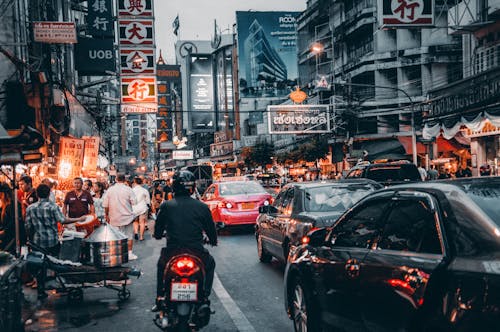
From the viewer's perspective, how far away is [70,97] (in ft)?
87.8

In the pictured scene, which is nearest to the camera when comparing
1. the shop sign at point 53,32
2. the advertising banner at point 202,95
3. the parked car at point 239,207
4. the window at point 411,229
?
the window at point 411,229

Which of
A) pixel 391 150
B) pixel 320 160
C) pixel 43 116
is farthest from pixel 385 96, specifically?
pixel 43 116

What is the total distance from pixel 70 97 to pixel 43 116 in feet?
24.0

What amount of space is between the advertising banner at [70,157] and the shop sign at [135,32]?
14.8 ft

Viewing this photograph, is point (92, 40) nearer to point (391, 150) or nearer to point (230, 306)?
point (391, 150)

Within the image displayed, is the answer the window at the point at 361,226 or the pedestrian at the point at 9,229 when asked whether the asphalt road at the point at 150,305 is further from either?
the window at the point at 361,226

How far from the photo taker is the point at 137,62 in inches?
912

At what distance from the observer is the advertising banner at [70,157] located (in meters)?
20.8

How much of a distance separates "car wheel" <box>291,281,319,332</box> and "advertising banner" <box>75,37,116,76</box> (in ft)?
82.1

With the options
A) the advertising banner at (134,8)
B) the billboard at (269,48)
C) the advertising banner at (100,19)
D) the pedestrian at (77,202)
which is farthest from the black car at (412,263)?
the billboard at (269,48)

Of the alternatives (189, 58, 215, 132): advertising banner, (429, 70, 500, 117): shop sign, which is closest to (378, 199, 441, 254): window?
(429, 70, 500, 117): shop sign

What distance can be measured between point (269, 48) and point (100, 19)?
2191 inches

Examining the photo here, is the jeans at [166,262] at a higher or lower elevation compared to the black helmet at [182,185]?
lower

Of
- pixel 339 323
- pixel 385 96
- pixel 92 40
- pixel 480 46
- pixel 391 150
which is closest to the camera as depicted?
pixel 339 323
